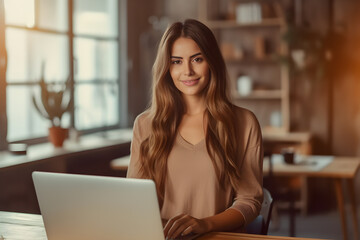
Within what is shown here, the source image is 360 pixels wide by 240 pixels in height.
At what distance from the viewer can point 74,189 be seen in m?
1.46

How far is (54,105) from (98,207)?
3.00 meters

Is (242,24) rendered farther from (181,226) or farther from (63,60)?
(181,226)

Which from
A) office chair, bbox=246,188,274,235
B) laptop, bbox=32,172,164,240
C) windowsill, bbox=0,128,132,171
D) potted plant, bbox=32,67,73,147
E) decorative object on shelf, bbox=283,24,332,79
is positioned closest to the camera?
laptop, bbox=32,172,164,240

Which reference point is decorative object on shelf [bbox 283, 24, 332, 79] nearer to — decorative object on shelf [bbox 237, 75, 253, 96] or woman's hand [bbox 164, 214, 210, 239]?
decorative object on shelf [bbox 237, 75, 253, 96]

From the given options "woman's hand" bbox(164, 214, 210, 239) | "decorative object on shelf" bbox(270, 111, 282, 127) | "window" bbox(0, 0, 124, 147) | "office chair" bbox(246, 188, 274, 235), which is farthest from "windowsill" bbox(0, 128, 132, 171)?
"woman's hand" bbox(164, 214, 210, 239)

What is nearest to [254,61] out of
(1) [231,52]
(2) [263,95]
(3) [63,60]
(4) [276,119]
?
(1) [231,52]

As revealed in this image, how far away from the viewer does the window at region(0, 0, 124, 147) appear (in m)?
4.39

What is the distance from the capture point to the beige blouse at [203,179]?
85.9 inches

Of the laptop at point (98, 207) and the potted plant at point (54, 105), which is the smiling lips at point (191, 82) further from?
the potted plant at point (54, 105)

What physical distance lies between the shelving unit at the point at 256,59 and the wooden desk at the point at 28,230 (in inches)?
167

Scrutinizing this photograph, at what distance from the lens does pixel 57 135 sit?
14.3 ft

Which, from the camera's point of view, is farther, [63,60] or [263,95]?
[263,95]

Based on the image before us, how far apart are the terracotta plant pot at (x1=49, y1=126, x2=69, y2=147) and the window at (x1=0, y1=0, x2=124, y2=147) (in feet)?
1.12

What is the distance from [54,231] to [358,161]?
Result: 3.18 meters
